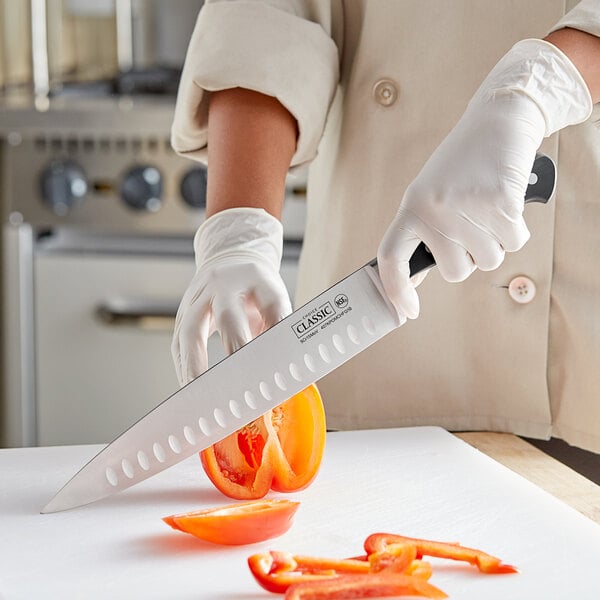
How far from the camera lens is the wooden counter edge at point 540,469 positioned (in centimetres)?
91

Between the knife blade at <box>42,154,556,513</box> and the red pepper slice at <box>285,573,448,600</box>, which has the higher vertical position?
the knife blade at <box>42,154,556,513</box>

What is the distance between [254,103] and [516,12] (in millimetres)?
292

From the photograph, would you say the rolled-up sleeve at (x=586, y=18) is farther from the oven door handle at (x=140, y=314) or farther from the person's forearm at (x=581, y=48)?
the oven door handle at (x=140, y=314)

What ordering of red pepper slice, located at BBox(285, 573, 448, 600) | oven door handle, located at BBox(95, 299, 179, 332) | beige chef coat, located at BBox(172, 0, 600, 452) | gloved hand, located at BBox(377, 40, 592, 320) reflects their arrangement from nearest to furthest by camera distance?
red pepper slice, located at BBox(285, 573, 448, 600), gloved hand, located at BBox(377, 40, 592, 320), beige chef coat, located at BBox(172, 0, 600, 452), oven door handle, located at BBox(95, 299, 179, 332)

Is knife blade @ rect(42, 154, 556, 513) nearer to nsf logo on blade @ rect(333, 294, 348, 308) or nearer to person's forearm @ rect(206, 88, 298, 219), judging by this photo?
nsf logo on blade @ rect(333, 294, 348, 308)

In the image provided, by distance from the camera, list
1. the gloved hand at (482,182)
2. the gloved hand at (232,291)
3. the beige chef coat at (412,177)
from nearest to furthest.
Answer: the gloved hand at (482,182)
the gloved hand at (232,291)
the beige chef coat at (412,177)

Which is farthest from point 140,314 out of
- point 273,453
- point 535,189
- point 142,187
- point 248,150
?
point 535,189

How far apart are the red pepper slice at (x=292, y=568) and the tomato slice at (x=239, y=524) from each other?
0.04 m

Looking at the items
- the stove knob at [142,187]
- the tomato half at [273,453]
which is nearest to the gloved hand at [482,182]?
the tomato half at [273,453]

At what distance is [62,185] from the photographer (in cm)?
198

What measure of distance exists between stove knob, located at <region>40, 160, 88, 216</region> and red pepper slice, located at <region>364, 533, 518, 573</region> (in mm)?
1350

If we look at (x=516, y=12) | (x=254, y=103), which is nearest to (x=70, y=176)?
(x=254, y=103)

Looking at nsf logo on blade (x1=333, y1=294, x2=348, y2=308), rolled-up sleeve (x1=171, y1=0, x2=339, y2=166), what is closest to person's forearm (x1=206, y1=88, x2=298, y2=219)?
rolled-up sleeve (x1=171, y1=0, x2=339, y2=166)

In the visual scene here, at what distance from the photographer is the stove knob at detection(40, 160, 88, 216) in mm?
1977
